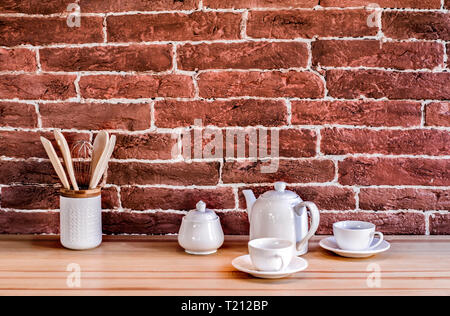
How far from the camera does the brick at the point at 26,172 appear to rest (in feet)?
4.66

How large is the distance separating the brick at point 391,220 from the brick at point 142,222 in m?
0.47

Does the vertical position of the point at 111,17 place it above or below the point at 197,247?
above

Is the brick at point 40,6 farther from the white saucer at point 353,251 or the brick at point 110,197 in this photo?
the white saucer at point 353,251

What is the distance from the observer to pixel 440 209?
1.40 metres

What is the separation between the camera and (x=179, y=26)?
4.53 ft

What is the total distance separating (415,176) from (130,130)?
90cm

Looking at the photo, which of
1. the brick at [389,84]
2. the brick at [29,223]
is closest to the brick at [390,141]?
the brick at [389,84]

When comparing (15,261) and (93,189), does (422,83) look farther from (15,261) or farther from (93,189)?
(15,261)

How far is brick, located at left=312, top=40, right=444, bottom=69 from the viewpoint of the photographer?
1371 millimetres

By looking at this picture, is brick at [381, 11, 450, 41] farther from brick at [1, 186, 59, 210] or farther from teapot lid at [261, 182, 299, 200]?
brick at [1, 186, 59, 210]

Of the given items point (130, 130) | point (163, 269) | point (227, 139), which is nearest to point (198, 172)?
point (227, 139)
